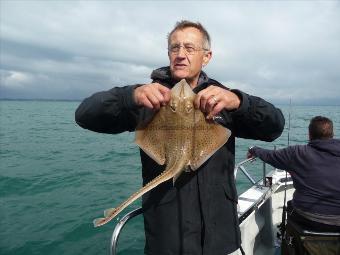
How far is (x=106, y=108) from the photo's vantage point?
276cm

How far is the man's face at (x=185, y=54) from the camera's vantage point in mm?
3037

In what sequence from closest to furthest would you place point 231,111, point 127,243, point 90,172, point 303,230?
point 231,111
point 303,230
point 127,243
point 90,172

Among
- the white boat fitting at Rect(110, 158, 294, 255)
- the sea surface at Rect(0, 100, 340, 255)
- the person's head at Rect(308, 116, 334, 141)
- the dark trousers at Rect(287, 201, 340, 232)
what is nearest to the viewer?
the dark trousers at Rect(287, 201, 340, 232)

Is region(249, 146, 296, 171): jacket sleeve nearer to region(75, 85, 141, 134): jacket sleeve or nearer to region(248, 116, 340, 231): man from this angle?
region(248, 116, 340, 231): man

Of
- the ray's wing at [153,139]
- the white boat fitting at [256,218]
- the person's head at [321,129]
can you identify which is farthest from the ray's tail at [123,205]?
the person's head at [321,129]

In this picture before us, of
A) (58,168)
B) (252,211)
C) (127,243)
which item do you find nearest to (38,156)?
(58,168)

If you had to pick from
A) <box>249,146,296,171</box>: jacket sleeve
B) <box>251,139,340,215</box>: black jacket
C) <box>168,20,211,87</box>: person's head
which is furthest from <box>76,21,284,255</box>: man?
<box>249,146,296,171</box>: jacket sleeve

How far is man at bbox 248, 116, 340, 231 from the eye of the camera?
493 cm

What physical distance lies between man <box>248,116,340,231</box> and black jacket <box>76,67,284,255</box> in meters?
2.40

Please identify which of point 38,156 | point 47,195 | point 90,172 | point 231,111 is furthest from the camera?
point 38,156

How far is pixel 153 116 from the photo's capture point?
8.73 feet

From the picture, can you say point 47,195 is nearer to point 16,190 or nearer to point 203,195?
point 16,190

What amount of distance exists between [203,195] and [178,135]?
2.06 feet

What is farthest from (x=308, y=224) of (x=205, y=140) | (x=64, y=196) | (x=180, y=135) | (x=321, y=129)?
(x=64, y=196)
